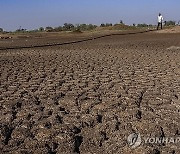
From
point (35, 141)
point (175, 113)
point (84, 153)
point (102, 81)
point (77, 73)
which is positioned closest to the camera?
point (84, 153)

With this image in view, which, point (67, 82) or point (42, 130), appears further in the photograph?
point (67, 82)

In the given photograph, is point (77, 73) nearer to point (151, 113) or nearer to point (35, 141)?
point (151, 113)

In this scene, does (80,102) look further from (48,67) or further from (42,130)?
(48,67)

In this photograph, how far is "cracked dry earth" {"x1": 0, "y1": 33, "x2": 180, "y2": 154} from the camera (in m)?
4.08

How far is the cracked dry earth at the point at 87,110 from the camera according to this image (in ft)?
13.4

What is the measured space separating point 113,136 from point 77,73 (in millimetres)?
5045

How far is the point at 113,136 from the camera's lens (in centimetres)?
429

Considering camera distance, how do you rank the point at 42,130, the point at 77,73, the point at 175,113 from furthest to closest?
the point at 77,73 → the point at 175,113 → the point at 42,130

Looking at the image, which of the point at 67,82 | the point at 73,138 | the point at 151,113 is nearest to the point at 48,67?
the point at 67,82

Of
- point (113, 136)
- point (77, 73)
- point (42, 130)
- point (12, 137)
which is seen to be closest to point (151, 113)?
point (113, 136)

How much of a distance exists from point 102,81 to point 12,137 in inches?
148

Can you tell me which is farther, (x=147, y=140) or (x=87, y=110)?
(x=87, y=110)

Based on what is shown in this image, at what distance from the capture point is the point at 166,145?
13.0 ft

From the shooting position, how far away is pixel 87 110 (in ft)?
17.9
